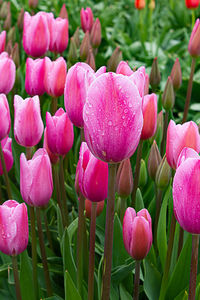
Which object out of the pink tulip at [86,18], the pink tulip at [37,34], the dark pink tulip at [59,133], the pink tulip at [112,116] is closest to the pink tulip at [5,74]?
the pink tulip at [37,34]

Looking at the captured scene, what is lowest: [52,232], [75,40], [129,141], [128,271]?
[52,232]

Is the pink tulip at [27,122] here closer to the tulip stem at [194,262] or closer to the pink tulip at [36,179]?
the pink tulip at [36,179]

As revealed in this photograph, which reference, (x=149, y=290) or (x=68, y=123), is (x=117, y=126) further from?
(x=149, y=290)

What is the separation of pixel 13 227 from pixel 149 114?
0.44m

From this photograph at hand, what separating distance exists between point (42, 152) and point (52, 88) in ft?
1.25

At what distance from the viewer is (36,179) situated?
0.97 m

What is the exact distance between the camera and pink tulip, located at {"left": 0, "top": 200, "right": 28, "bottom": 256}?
3.01ft

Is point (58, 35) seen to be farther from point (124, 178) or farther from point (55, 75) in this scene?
point (124, 178)

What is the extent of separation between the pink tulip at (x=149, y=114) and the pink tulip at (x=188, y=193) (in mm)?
428

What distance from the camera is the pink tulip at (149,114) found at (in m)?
1.14

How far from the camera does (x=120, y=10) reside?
4.21m

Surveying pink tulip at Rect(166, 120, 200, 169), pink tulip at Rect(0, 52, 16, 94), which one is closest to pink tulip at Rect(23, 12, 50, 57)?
pink tulip at Rect(0, 52, 16, 94)

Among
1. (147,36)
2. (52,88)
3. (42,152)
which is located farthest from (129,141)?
(147,36)

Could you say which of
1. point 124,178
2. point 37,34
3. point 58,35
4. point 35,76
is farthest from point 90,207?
point 58,35
